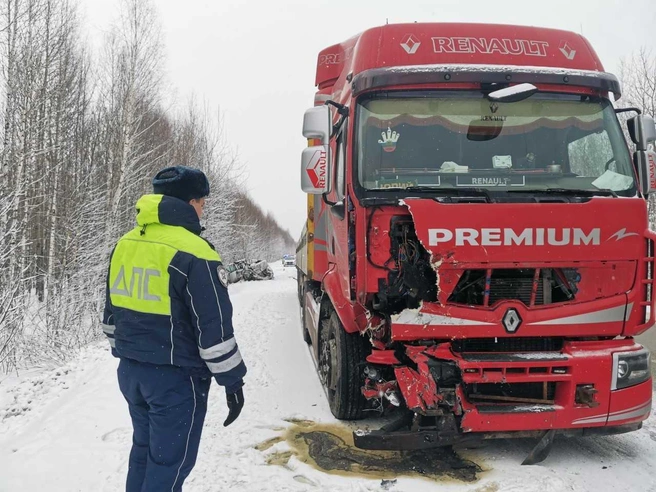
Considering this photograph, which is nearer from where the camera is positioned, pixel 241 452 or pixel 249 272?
pixel 241 452

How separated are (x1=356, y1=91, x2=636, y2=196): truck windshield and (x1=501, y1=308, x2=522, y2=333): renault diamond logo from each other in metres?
1.01

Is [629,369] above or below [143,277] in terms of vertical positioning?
below

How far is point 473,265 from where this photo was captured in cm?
323

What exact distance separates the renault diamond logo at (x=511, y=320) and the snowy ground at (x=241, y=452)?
97 centimetres

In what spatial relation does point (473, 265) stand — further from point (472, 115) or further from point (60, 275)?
point (60, 275)

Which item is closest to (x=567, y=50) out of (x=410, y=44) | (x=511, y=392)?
(x=410, y=44)

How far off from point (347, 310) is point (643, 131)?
9.41 ft

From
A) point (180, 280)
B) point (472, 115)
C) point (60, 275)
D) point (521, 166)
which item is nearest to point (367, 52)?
point (472, 115)

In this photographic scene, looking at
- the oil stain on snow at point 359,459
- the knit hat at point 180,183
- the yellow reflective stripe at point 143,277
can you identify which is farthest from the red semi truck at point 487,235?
the yellow reflective stripe at point 143,277

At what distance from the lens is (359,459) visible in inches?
141

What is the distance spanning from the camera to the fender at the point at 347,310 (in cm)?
375

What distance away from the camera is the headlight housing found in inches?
132

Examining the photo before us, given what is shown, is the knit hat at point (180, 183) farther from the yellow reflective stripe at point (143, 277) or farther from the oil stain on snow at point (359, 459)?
the oil stain on snow at point (359, 459)

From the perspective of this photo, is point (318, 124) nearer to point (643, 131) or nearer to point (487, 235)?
point (487, 235)
